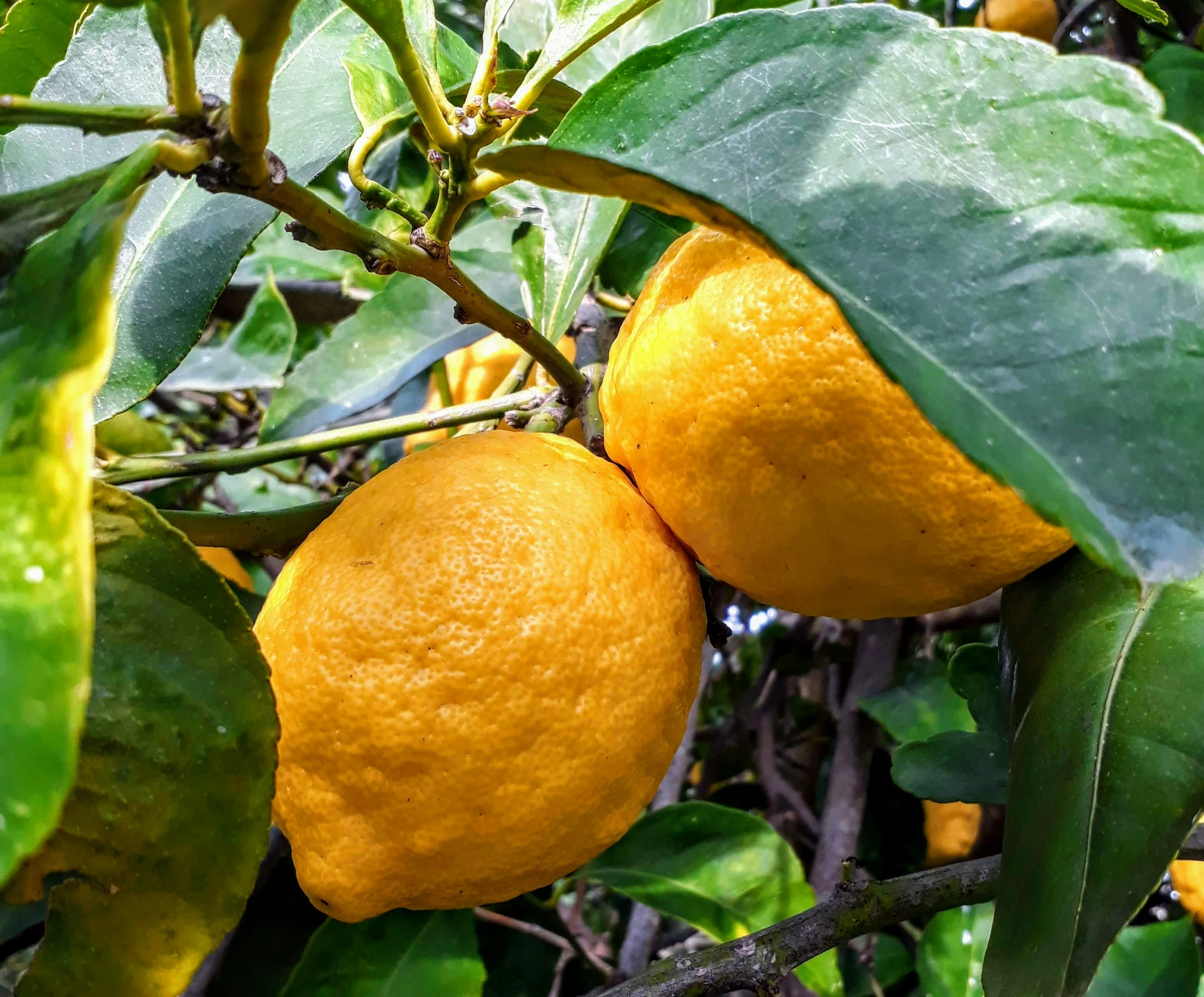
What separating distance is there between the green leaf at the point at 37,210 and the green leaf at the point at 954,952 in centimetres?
92

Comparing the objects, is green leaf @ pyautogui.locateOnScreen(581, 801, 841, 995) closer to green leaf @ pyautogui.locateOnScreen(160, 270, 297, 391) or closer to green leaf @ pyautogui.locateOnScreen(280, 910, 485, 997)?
green leaf @ pyautogui.locateOnScreen(280, 910, 485, 997)

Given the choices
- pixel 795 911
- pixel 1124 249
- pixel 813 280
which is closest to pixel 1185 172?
pixel 1124 249

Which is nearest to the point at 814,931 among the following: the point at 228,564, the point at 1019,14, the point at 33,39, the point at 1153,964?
the point at 1153,964

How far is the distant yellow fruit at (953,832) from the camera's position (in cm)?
110

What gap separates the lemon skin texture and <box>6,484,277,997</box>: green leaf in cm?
8

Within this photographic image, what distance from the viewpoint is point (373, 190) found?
538 millimetres

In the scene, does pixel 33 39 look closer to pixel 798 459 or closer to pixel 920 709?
pixel 798 459

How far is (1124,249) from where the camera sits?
1.12 ft

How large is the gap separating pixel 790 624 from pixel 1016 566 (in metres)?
0.97

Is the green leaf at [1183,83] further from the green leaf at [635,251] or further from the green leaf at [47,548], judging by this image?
the green leaf at [47,548]

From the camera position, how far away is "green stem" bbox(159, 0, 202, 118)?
345mm

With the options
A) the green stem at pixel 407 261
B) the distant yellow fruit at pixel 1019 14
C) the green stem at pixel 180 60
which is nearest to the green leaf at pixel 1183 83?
the distant yellow fruit at pixel 1019 14

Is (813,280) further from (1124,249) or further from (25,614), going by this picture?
(25,614)

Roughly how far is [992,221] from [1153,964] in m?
0.80
